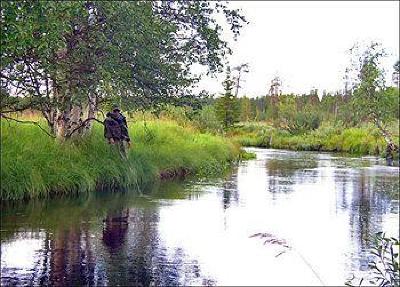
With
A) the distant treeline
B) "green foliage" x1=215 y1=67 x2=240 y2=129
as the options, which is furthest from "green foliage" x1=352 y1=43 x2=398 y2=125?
"green foliage" x1=215 y1=67 x2=240 y2=129

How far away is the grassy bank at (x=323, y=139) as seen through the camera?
1779 inches

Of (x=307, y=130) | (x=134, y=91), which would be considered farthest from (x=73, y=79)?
(x=307, y=130)

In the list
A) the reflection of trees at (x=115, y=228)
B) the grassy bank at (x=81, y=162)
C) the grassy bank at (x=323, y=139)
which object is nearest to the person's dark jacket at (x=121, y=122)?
the grassy bank at (x=81, y=162)

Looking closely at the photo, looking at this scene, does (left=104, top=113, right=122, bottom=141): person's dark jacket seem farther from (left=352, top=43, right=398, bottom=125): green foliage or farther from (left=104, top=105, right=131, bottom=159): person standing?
(left=352, top=43, right=398, bottom=125): green foliage

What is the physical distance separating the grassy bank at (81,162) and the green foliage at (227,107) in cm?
2217

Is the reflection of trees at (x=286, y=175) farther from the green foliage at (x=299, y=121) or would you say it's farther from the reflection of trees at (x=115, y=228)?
the green foliage at (x=299, y=121)

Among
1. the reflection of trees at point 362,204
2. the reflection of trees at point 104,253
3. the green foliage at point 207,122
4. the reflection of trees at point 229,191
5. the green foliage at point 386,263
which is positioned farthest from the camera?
the green foliage at point 207,122

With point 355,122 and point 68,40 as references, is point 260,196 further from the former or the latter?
point 355,122

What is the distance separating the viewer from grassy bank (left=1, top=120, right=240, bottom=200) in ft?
43.6

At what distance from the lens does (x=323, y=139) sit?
166ft

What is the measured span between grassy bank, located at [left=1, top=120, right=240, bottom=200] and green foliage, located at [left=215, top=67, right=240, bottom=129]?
72.7 ft

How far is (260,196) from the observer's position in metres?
16.6

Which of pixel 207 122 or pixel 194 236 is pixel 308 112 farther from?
pixel 194 236

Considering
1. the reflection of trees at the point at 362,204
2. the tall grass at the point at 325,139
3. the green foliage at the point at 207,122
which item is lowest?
the reflection of trees at the point at 362,204
